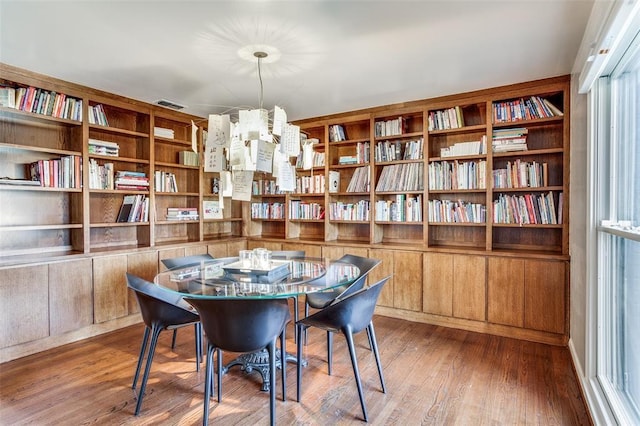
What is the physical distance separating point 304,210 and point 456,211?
6.44 feet

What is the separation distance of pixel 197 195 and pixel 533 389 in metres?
4.00

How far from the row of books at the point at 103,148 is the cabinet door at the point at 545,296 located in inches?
169

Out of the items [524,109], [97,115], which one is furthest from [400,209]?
[97,115]

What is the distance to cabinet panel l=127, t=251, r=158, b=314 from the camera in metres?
3.66

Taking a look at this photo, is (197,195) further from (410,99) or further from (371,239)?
(410,99)

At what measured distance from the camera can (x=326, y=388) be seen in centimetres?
240

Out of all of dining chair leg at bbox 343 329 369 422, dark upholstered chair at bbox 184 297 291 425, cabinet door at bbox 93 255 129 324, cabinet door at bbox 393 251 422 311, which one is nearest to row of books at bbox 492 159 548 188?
cabinet door at bbox 393 251 422 311

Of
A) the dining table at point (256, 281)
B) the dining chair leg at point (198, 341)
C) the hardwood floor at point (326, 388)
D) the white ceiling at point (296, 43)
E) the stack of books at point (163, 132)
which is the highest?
the white ceiling at point (296, 43)

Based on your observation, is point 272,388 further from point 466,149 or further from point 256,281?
point 466,149

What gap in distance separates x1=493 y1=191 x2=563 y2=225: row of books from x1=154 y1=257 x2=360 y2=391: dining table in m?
1.70

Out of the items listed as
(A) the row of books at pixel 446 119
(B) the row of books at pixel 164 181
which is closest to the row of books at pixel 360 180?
(A) the row of books at pixel 446 119

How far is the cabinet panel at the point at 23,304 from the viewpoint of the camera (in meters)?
2.82

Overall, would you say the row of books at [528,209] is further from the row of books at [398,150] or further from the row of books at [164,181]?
the row of books at [164,181]

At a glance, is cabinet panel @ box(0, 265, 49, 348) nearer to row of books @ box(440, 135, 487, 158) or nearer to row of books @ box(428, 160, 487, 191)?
row of books @ box(428, 160, 487, 191)
